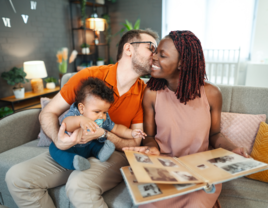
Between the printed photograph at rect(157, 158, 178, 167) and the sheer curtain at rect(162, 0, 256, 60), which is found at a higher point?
the sheer curtain at rect(162, 0, 256, 60)

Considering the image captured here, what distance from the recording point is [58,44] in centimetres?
411

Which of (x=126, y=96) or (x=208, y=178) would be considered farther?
(x=126, y=96)

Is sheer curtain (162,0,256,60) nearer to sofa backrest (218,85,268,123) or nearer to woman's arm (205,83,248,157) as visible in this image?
sofa backrest (218,85,268,123)

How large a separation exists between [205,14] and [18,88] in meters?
3.85

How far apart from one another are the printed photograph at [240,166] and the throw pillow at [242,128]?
532mm

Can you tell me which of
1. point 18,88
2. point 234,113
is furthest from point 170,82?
point 18,88

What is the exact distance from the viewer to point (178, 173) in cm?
86

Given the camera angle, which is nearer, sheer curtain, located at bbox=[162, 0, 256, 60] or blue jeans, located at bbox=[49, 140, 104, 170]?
blue jeans, located at bbox=[49, 140, 104, 170]

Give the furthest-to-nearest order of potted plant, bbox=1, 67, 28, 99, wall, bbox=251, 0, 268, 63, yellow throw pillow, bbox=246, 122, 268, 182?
wall, bbox=251, 0, 268, 63, potted plant, bbox=1, 67, 28, 99, yellow throw pillow, bbox=246, 122, 268, 182

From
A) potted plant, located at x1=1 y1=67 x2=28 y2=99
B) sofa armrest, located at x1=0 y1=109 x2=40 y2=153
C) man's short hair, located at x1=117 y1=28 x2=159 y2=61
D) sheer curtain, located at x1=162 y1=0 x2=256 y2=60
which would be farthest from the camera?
sheer curtain, located at x1=162 y1=0 x2=256 y2=60

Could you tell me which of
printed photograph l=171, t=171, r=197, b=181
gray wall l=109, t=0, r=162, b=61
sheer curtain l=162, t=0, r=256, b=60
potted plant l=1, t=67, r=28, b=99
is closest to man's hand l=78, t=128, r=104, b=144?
printed photograph l=171, t=171, r=197, b=181

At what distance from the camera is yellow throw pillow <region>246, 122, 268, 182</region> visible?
124 centimetres

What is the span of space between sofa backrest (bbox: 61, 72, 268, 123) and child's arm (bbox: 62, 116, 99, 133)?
1.05 m

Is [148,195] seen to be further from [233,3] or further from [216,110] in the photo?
[233,3]
